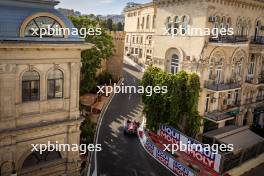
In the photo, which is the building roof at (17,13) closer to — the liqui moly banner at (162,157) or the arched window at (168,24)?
the liqui moly banner at (162,157)

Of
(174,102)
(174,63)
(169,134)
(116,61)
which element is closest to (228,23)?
(174,63)

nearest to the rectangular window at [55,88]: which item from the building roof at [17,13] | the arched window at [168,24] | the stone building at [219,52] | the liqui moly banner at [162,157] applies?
the building roof at [17,13]

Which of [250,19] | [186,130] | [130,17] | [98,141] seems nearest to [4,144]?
[98,141]

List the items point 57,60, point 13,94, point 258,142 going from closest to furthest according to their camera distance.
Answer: point 13,94 < point 57,60 < point 258,142

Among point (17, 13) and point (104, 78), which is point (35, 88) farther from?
point (104, 78)

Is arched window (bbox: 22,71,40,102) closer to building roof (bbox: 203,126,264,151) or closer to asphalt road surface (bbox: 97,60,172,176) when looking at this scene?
asphalt road surface (bbox: 97,60,172,176)

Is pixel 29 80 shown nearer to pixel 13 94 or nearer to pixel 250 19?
pixel 13 94
